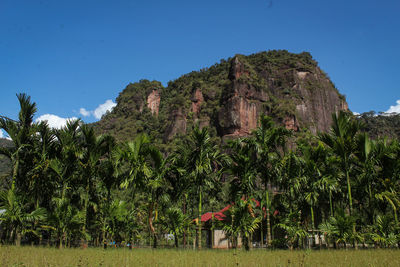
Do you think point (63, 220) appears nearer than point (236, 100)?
Yes

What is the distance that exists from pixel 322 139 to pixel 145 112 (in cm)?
9649

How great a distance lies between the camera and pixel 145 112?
4225 inches

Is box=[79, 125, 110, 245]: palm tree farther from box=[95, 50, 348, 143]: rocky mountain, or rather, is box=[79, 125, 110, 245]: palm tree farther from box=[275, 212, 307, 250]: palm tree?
box=[95, 50, 348, 143]: rocky mountain

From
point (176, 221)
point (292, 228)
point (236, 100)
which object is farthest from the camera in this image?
point (236, 100)

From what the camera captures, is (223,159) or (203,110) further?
(203,110)

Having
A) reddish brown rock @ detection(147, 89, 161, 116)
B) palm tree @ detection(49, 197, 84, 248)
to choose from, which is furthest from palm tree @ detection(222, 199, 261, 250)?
reddish brown rock @ detection(147, 89, 161, 116)

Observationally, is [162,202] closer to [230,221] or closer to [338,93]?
[230,221]

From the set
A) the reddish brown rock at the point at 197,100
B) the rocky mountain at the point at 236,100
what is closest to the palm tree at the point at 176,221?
the rocky mountain at the point at 236,100

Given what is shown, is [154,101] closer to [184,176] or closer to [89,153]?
[184,176]

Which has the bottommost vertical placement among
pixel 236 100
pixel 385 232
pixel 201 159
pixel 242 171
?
pixel 385 232

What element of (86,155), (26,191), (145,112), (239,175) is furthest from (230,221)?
(145,112)

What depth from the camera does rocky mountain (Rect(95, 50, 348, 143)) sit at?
248 ft

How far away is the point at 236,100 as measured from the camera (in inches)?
2884

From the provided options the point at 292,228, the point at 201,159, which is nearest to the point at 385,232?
the point at 292,228
